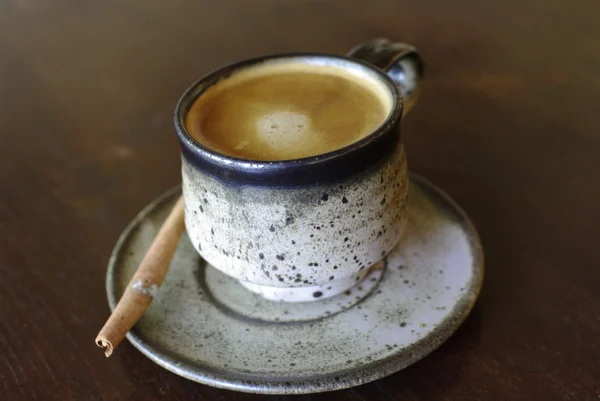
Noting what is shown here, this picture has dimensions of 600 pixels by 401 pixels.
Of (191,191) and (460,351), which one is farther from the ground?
(191,191)

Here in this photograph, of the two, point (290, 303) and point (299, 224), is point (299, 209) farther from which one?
point (290, 303)

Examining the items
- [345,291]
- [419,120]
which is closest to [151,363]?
[345,291]

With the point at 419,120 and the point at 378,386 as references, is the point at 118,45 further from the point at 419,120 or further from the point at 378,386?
the point at 378,386

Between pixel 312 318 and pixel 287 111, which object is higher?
pixel 287 111

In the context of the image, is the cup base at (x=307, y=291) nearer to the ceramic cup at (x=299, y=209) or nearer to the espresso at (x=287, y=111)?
the ceramic cup at (x=299, y=209)

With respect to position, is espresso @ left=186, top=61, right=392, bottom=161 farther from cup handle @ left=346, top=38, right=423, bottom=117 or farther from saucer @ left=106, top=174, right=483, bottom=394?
saucer @ left=106, top=174, right=483, bottom=394

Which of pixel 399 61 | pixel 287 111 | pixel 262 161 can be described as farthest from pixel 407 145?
pixel 262 161
